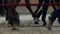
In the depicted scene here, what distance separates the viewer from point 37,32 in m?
4.09

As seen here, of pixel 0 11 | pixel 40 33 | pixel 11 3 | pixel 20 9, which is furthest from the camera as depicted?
pixel 20 9

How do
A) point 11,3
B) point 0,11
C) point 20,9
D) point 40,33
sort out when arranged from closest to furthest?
point 40,33
point 11,3
point 0,11
point 20,9

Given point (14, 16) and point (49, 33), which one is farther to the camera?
point (14, 16)

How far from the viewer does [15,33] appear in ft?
13.5

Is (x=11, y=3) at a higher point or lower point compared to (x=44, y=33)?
higher

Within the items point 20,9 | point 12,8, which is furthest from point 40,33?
point 20,9

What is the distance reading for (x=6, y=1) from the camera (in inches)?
179

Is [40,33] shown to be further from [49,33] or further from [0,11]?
[0,11]

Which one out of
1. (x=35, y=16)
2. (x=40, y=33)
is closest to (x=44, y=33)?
(x=40, y=33)

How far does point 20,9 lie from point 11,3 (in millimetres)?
4039

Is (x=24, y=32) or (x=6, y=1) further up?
(x=6, y=1)

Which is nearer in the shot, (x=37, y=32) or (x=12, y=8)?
(x=37, y=32)

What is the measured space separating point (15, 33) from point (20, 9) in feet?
14.1

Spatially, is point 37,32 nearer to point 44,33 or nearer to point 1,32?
point 44,33
